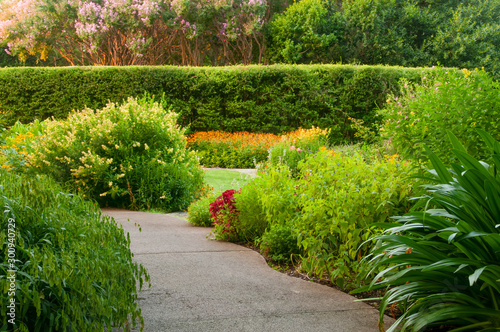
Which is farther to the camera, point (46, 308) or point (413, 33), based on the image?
point (413, 33)

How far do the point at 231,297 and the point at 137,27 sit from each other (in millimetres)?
20461

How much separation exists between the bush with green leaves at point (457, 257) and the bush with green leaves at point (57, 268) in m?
1.61

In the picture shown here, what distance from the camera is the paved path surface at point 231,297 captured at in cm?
293

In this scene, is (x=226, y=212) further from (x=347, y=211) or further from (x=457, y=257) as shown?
(x=457, y=257)

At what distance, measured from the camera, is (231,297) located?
133 inches

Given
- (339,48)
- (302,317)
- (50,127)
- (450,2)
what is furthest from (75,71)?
(450,2)

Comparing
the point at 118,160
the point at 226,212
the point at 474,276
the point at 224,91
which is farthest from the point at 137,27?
the point at 474,276

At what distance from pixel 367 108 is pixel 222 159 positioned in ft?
18.5

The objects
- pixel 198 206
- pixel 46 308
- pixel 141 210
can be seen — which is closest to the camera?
pixel 46 308

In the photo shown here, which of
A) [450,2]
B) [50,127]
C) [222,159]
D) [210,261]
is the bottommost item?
[222,159]

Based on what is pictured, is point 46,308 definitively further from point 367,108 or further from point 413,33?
point 413,33

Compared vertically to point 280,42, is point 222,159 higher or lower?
lower

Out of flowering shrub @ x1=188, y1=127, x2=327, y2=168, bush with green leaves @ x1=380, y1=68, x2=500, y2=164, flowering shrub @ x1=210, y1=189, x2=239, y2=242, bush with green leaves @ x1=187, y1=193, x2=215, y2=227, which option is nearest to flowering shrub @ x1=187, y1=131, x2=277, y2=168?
flowering shrub @ x1=188, y1=127, x2=327, y2=168

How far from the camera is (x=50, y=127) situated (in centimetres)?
759
